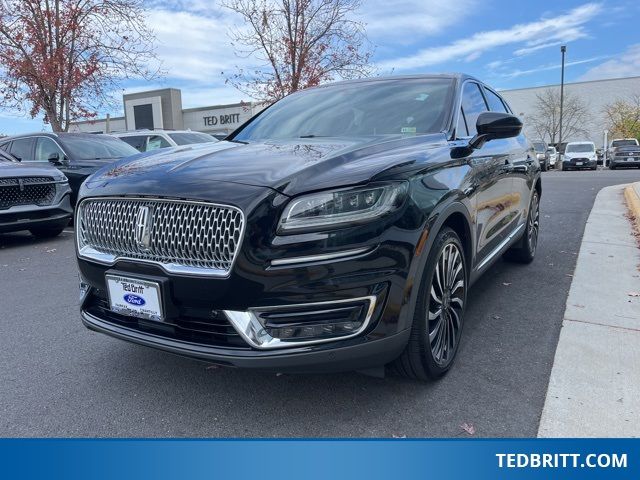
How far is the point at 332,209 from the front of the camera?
7.07 ft

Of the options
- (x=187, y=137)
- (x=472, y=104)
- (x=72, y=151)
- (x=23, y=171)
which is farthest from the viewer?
(x=187, y=137)

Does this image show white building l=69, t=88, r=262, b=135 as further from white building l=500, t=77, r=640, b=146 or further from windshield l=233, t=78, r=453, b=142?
windshield l=233, t=78, r=453, b=142

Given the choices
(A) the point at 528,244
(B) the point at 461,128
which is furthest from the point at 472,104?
(A) the point at 528,244

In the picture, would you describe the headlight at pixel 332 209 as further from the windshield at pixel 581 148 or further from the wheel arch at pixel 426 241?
the windshield at pixel 581 148

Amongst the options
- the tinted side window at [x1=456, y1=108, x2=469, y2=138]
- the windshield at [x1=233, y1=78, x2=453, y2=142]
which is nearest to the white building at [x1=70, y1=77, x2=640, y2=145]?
the windshield at [x1=233, y1=78, x2=453, y2=142]

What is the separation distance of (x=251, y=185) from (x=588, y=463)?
179cm

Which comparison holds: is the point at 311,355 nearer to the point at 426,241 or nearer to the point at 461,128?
the point at 426,241

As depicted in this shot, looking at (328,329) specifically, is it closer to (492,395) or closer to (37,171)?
(492,395)

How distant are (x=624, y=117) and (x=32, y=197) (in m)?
52.6

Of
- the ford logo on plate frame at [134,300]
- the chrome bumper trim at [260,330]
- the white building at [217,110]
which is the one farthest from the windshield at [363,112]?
the white building at [217,110]

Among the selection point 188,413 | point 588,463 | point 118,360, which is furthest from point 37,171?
point 588,463

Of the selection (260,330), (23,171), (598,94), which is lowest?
(260,330)

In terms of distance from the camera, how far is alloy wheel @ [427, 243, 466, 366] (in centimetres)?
265

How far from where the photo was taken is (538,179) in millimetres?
5512
